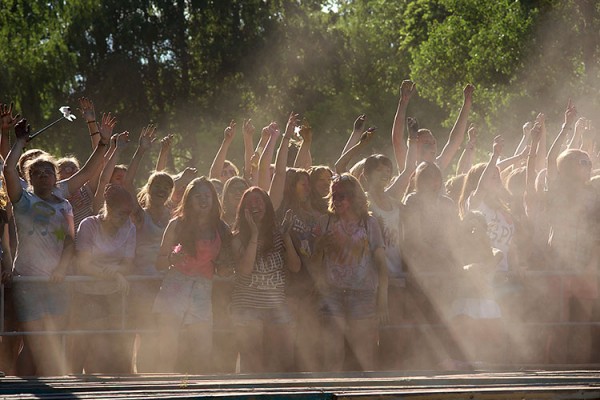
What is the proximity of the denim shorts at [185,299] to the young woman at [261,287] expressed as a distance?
9.6 inches

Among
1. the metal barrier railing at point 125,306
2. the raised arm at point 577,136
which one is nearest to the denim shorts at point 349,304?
the metal barrier railing at point 125,306

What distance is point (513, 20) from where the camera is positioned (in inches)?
1159

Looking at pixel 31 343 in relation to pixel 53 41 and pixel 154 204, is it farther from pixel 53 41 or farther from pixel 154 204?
pixel 53 41

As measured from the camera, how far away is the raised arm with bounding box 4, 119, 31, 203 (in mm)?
10398

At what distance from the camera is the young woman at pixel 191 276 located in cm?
1070

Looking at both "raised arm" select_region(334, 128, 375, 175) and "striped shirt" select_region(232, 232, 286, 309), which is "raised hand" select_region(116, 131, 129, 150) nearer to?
"raised arm" select_region(334, 128, 375, 175)

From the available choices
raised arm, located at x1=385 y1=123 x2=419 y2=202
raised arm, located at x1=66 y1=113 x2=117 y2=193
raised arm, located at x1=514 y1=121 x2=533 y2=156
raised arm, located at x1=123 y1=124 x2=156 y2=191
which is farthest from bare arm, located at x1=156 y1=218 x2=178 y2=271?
raised arm, located at x1=514 y1=121 x2=533 y2=156

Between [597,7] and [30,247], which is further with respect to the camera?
[597,7]

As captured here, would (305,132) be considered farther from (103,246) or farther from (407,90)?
(103,246)

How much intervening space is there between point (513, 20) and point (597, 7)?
2.96 m

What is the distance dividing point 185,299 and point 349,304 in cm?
129

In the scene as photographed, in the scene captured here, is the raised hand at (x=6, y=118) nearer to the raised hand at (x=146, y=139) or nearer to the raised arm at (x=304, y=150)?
the raised hand at (x=146, y=139)

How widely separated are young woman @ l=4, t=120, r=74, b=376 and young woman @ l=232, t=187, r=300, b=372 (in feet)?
4.50

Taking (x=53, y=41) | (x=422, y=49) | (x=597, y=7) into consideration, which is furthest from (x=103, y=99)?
(x=597, y=7)
